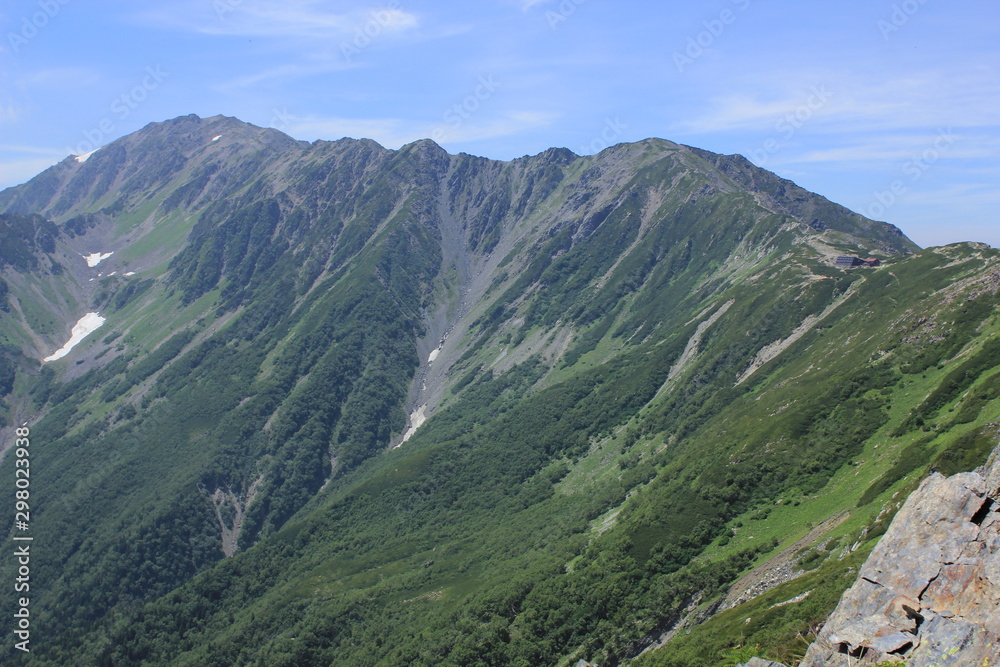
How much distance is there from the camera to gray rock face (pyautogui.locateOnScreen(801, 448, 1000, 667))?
84.9ft

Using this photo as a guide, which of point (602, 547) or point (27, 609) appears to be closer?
point (602, 547)

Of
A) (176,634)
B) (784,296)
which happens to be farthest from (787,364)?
(176,634)

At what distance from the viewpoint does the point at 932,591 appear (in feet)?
98.2

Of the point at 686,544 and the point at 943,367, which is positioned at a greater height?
the point at 943,367

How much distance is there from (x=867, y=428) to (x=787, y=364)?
55.1 m

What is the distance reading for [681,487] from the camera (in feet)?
355

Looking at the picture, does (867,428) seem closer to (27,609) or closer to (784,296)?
(784,296)

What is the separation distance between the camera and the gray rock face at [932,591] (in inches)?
1019

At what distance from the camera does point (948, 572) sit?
3030cm

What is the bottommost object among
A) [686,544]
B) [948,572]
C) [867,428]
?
[686,544]

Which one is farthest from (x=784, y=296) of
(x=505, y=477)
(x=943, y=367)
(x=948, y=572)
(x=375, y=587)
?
(x=948, y=572)

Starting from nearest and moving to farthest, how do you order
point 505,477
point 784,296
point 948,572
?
point 948,572
point 784,296
point 505,477

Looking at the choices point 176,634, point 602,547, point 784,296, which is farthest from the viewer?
point 784,296

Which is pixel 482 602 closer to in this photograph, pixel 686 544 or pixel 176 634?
pixel 686 544
